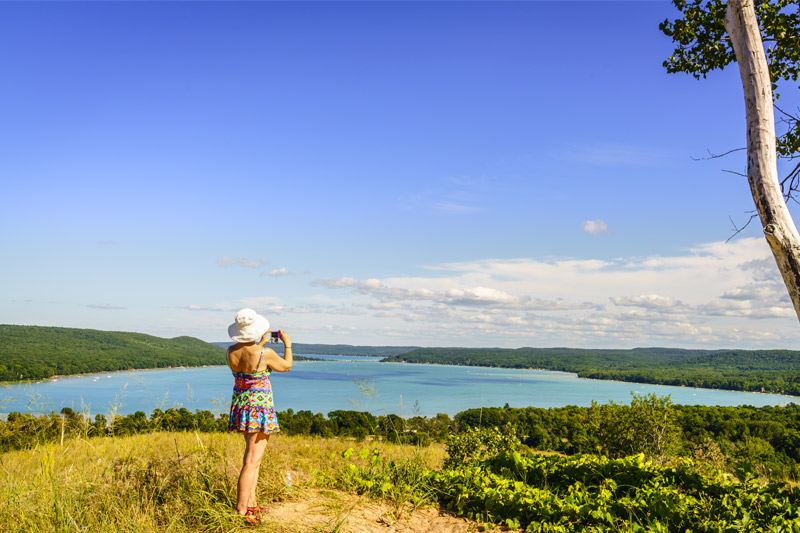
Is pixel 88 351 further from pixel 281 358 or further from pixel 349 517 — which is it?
pixel 349 517

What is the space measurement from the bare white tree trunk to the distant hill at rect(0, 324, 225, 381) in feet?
219

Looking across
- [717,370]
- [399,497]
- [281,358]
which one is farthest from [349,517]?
[717,370]

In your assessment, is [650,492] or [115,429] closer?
[650,492]

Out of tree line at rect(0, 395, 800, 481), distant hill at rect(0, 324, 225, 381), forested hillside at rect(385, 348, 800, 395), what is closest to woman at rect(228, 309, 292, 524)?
tree line at rect(0, 395, 800, 481)

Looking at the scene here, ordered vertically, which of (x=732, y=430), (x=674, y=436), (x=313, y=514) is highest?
(x=313, y=514)

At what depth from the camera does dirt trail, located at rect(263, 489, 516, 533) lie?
3.92m

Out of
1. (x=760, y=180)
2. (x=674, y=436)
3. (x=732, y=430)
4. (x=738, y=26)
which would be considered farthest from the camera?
(x=732, y=430)

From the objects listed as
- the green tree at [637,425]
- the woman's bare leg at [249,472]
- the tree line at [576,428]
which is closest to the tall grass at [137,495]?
the woman's bare leg at [249,472]

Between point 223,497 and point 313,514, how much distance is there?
87 centimetres

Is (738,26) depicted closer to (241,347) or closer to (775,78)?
(775,78)

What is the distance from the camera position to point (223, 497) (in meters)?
4.30

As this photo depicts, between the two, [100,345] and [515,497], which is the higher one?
[515,497]

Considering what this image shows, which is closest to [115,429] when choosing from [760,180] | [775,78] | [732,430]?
[760,180]

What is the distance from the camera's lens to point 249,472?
397cm
